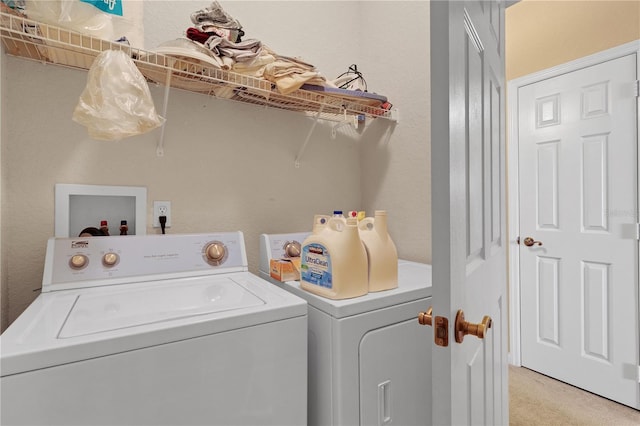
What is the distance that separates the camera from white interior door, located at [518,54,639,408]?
2025mm

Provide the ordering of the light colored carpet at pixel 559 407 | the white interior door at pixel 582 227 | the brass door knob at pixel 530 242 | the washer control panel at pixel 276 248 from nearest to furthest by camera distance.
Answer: the washer control panel at pixel 276 248 → the light colored carpet at pixel 559 407 → the white interior door at pixel 582 227 → the brass door knob at pixel 530 242

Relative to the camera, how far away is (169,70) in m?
1.37

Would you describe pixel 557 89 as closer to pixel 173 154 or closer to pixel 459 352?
pixel 459 352

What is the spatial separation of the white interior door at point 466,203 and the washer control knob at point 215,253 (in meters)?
1.13

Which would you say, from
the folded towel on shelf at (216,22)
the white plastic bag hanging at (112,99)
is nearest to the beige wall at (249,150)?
the folded towel on shelf at (216,22)

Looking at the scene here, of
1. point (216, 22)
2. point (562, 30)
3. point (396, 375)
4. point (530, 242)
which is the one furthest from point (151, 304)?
point (562, 30)

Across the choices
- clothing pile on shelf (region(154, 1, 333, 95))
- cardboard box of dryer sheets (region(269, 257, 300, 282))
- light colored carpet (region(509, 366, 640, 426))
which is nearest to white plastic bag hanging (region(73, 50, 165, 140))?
clothing pile on shelf (region(154, 1, 333, 95))

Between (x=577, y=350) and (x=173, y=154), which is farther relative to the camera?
(x=577, y=350)

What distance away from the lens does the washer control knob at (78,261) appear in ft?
4.23

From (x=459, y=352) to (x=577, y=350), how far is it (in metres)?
2.26

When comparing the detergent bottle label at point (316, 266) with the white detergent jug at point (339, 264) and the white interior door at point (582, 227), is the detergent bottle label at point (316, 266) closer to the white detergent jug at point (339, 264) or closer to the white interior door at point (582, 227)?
the white detergent jug at point (339, 264)

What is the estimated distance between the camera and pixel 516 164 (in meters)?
2.58

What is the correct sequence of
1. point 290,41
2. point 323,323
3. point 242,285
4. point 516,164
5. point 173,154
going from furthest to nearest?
point 516,164 < point 290,41 < point 173,154 < point 242,285 < point 323,323

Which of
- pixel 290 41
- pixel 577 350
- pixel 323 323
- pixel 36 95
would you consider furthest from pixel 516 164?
pixel 36 95
